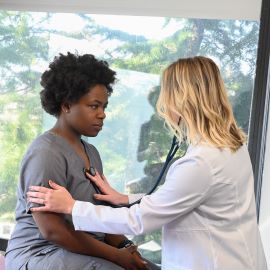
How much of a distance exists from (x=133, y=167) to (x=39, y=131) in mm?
563

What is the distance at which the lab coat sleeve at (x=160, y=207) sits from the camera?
4.22ft

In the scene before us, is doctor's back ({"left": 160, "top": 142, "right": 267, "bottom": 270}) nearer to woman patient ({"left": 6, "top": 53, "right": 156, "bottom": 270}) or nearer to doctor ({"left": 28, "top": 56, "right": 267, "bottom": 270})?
doctor ({"left": 28, "top": 56, "right": 267, "bottom": 270})

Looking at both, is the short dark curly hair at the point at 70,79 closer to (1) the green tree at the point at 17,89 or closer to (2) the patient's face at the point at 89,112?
(2) the patient's face at the point at 89,112

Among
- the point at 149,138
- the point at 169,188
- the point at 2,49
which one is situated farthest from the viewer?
the point at 2,49

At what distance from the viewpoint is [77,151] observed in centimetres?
159

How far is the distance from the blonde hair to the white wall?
0.76 metres

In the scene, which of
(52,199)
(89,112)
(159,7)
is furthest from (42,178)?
(159,7)

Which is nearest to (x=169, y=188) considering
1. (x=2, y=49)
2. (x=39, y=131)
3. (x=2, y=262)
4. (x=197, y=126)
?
(x=197, y=126)

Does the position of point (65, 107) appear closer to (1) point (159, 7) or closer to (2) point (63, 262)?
(2) point (63, 262)

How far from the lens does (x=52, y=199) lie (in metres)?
1.36

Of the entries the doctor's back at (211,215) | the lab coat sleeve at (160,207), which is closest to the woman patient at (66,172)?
the lab coat sleeve at (160,207)

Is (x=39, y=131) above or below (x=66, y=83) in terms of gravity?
below

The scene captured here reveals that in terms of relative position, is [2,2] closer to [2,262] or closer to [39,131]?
[39,131]

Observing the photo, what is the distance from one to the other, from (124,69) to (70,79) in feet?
2.48
